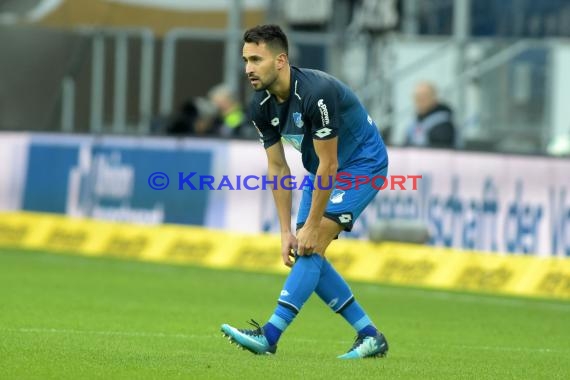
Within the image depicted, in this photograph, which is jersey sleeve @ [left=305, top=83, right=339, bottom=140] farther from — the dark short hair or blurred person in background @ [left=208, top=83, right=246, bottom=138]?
blurred person in background @ [left=208, top=83, right=246, bottom=138]

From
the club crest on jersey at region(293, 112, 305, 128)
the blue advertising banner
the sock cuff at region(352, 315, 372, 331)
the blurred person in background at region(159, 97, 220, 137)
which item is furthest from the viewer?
the blurred person in background at region(159, 97, 220, 137)

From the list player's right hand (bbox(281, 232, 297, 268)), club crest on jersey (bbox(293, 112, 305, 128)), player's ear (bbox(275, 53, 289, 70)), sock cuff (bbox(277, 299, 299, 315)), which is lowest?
sock cuff (bbox(277, 299, 299, 315))

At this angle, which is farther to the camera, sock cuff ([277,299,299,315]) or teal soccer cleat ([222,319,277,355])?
sock cuff ([277,299,299,315])

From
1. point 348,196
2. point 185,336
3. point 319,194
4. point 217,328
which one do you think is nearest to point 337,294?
point 348,196

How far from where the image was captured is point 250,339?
32.7 ft

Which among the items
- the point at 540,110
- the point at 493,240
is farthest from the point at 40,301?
the point at 540,110

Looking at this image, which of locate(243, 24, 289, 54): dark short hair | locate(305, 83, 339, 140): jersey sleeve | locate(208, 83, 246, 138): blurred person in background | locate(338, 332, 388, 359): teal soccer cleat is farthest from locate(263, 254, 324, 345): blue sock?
locate(208, 83, 246, 138): blurred person in background

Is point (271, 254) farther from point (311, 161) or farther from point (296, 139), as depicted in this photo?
point (296, 139)

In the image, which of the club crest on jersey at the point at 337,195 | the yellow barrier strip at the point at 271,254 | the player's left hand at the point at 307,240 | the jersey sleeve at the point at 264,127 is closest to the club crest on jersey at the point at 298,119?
the jersey sleeve at the point at 264,127

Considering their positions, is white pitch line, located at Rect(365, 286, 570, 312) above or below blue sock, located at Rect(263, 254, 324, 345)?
below

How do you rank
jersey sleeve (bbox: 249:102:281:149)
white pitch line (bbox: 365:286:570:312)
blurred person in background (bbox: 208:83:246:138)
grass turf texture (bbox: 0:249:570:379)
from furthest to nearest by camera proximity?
blurred person in background (bbox: 208:83:246:138) < white pitch line (bbox: 365:286:570:312) < jersey sleeve (bbox: 249:102:281:149) < grass turf texture (bbox: 0:249:570:379)

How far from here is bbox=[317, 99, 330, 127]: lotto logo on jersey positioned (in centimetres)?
989

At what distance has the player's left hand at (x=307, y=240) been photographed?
10.1 meters

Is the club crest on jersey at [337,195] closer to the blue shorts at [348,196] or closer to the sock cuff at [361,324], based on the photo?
the blue shorts at [348,196]
